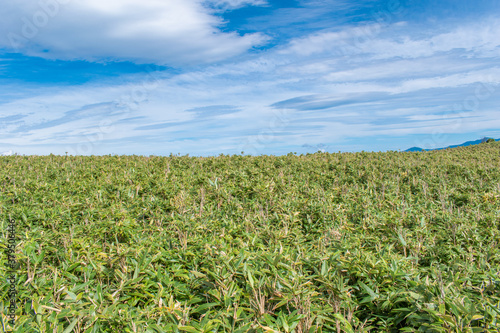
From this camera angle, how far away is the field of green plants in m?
2.90

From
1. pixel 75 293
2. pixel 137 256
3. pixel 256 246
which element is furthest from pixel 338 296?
pixel 75 293

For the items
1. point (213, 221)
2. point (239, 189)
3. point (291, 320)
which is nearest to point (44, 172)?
point (239, 189)

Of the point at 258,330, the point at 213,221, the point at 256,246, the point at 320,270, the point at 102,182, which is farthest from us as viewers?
the point at 102,182

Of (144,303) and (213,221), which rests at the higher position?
(213,221)

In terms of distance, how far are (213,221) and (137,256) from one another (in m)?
2.00

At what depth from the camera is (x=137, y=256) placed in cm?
389

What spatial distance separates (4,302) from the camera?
11.0ft

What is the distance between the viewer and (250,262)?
3.77 m

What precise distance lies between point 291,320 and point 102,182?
7.61 metres

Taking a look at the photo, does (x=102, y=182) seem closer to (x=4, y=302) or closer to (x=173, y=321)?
(x=4, y=302)

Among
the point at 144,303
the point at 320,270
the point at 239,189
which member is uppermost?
the point at 239,189

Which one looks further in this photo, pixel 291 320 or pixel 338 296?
pixel 338 296

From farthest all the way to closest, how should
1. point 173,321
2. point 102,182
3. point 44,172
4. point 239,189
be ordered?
point 44,172 → point 102,182 → point 239,189 → point 173,321

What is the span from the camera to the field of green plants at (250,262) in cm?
290
